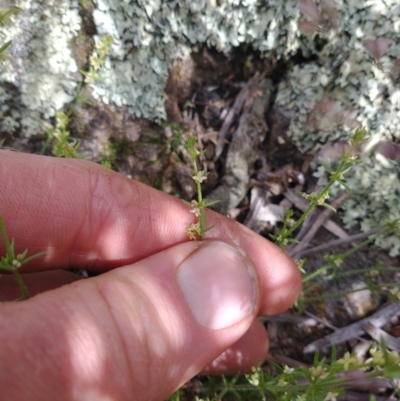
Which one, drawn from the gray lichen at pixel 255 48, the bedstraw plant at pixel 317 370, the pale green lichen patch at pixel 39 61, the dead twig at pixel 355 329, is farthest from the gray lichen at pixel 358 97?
the pale green lichen patch at pixel 39 61

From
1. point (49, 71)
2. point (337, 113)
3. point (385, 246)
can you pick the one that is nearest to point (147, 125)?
point (49, 71)

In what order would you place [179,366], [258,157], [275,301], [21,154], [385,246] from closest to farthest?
[179,366], [21,154], [275,301], [385,246], [258,157]

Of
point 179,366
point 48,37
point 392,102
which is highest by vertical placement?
point 392,102

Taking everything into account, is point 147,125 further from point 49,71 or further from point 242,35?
point 242,35

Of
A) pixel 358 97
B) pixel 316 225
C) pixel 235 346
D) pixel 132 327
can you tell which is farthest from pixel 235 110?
pixel 132 327

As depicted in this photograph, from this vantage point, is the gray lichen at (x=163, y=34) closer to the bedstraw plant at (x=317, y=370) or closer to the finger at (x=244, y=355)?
the bedstraw plant at (x=317, y=370)
